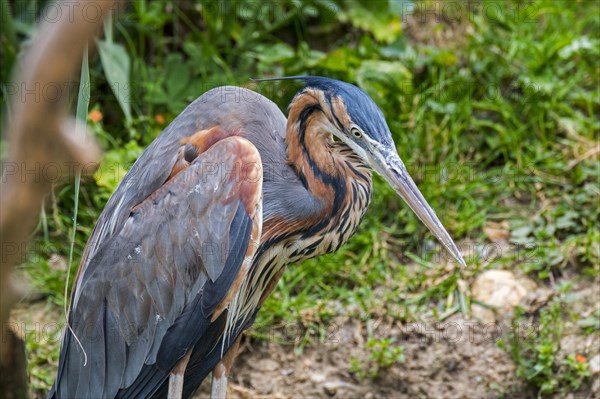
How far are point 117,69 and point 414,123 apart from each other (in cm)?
166

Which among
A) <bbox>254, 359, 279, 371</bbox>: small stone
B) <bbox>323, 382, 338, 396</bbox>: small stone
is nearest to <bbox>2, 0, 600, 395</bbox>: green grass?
<bbox>254, 359, 279, 371</bbox>: small stone

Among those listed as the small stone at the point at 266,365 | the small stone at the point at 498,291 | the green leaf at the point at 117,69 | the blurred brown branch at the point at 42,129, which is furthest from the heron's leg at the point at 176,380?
the blurred brown branch at the point at 42,129

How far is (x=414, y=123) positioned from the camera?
Result: 4.74 m

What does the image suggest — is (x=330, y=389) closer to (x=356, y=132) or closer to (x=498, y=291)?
(x=498, y=291)

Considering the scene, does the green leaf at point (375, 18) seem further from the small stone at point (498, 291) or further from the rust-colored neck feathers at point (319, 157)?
the rust-colored neck feathers at point (319, 157)

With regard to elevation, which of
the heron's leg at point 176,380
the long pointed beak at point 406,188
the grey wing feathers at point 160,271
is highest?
the long pointed beak at point 406,188

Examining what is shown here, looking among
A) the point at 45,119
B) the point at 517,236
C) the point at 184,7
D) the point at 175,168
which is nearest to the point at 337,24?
the point at 184,7

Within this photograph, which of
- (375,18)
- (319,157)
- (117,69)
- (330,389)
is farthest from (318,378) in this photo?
(375,18)

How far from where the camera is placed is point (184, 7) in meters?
5.37

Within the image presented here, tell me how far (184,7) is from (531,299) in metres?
2.78

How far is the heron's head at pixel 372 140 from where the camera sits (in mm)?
2789

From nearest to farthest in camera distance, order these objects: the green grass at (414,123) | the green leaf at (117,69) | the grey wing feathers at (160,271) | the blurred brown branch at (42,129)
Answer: the blurred brown branch at (42,129)
the grey wing feathers at (160,271)
the green grass at (414,123)
the green leaf at (117,69)

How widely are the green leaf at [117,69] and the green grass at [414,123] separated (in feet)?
0.05

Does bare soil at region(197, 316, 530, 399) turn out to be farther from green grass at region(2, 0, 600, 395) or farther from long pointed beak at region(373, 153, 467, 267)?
long pointed beak at region(373, 153, 467, 267)
